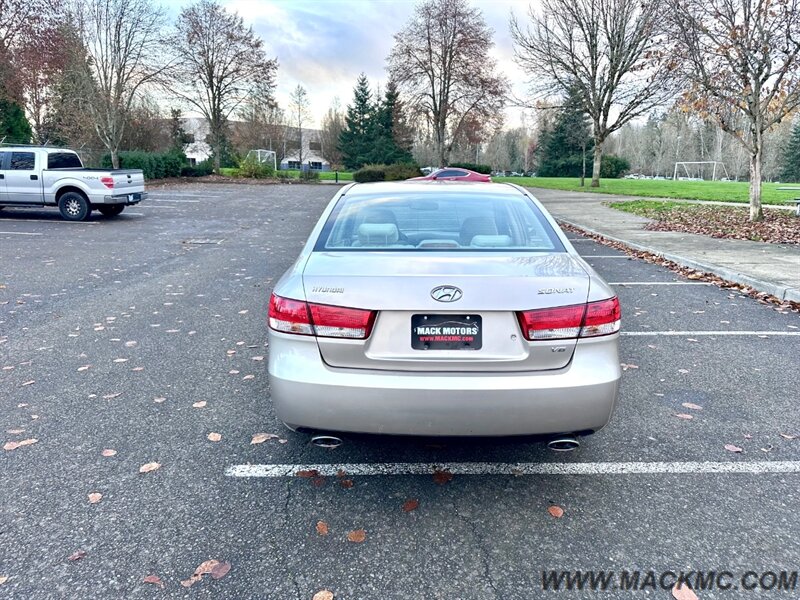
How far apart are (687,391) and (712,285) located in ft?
14.9

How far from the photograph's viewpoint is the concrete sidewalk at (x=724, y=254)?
25.2 feet

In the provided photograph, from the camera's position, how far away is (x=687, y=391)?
14.0 feet

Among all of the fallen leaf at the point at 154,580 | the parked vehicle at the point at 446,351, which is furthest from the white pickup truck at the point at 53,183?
the fallen leaf at the point at 154,580

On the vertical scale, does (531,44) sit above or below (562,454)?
above

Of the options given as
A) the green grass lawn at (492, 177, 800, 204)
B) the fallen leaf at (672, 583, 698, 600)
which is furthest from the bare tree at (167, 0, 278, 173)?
the fallen leaf at (672, 583, 698, 600)

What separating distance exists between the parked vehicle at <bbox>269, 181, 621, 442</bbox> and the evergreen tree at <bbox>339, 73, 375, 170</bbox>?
63665 mm

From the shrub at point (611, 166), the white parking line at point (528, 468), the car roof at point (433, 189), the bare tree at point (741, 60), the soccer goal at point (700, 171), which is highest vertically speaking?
the soccer goal at point (700, 171)

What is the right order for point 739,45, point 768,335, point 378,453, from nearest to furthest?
point 378,453 < point 768,335 < point 739,45

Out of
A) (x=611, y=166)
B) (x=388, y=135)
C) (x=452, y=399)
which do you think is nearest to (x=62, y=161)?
(x=452, y=399)

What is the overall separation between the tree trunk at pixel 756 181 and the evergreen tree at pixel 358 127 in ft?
175

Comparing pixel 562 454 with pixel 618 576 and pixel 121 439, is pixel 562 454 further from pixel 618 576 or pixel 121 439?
pixel 121 439

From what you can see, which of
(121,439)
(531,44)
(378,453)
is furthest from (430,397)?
(531,44)

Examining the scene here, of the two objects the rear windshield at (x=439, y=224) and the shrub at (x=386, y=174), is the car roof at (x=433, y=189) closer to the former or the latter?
the rear windshield at (x=439, y=224)

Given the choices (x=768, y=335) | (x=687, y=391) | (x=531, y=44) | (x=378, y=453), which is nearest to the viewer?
(x=378, y=453)
